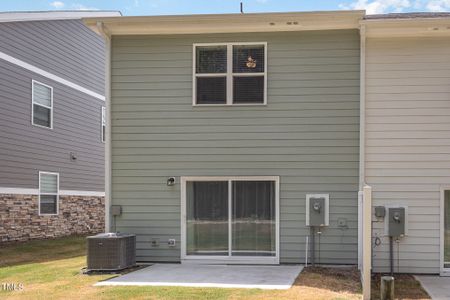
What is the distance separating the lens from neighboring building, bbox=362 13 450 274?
414 inches

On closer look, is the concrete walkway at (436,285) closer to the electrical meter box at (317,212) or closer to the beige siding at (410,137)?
the beige siding at (410,137)

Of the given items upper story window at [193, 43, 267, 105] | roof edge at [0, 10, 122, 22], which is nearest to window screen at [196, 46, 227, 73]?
upper story window at [193, 43, 267, 105]

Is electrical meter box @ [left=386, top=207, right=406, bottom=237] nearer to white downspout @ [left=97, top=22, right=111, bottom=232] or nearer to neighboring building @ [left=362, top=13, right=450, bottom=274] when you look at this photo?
neighboring building @ [left=362, top=13, right=450, bottom=274]

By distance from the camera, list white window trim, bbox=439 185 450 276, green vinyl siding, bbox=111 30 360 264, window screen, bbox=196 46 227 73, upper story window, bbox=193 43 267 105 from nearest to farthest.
Answer: white window trim, bbox=439 185 450 276 < green vinyl siding, bbox=111 30 360 264 < upper story window, bbox=193 43 267 105 < window screen, bbox=196 46 227 73

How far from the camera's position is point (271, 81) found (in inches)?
434

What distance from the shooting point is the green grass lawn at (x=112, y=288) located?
805 centimetres

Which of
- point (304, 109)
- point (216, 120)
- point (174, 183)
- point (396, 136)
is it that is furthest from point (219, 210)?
point (396, 136)

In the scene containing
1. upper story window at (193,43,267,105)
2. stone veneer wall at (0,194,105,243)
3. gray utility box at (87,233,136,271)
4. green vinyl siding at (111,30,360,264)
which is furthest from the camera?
stone veneer wall at (0,194,105,243)

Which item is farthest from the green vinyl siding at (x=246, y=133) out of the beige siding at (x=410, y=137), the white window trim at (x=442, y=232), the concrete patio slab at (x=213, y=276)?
the white window trim at (x=442, y=232)

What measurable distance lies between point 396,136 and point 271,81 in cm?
242

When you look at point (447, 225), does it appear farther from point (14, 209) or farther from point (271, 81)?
point (14, 209)

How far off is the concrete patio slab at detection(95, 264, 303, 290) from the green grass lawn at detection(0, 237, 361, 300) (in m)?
0.28

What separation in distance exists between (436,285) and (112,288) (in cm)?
498

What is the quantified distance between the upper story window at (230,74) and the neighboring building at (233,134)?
0.7 inches
